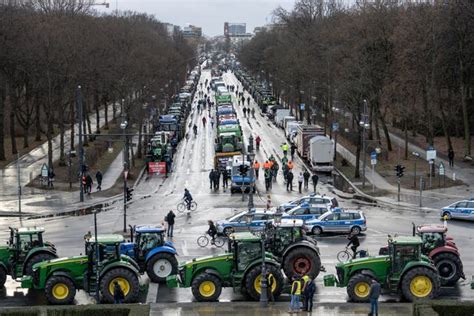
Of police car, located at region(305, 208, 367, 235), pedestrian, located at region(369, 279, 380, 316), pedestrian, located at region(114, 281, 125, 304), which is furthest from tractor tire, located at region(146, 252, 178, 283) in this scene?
police car, located at region(305, 208, 367, 235)

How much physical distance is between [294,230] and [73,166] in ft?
130

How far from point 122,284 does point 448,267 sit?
12240 mm

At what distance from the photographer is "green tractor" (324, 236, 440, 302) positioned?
3089 cm

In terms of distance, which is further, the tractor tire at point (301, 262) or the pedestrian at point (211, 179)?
the pedestrian at point (211, 179)

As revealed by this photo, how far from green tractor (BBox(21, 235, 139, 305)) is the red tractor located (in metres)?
10.4

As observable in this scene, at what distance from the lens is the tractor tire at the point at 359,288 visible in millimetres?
31297

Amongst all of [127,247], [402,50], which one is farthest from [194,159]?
[127,247]

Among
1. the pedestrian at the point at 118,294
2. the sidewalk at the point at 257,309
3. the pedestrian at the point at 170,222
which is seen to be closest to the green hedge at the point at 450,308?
the sidewalk at the point at 257,309

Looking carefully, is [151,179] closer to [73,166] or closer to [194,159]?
[73,166]

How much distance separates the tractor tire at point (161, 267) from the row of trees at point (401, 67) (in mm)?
34652

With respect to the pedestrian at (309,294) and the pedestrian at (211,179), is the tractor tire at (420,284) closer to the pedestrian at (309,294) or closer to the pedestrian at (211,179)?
the pedestrian at (309,294)

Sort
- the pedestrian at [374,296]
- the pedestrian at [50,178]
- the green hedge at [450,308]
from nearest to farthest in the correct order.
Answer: the green hedge at [450,308] → the pedestrian at [374,296] → the pedestrian at [50,178]

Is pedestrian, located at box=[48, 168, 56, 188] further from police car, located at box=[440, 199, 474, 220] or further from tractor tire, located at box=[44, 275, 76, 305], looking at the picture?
tractor tire, located at box=[44, 275, 76, 305]

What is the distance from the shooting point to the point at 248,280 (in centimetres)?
3150
